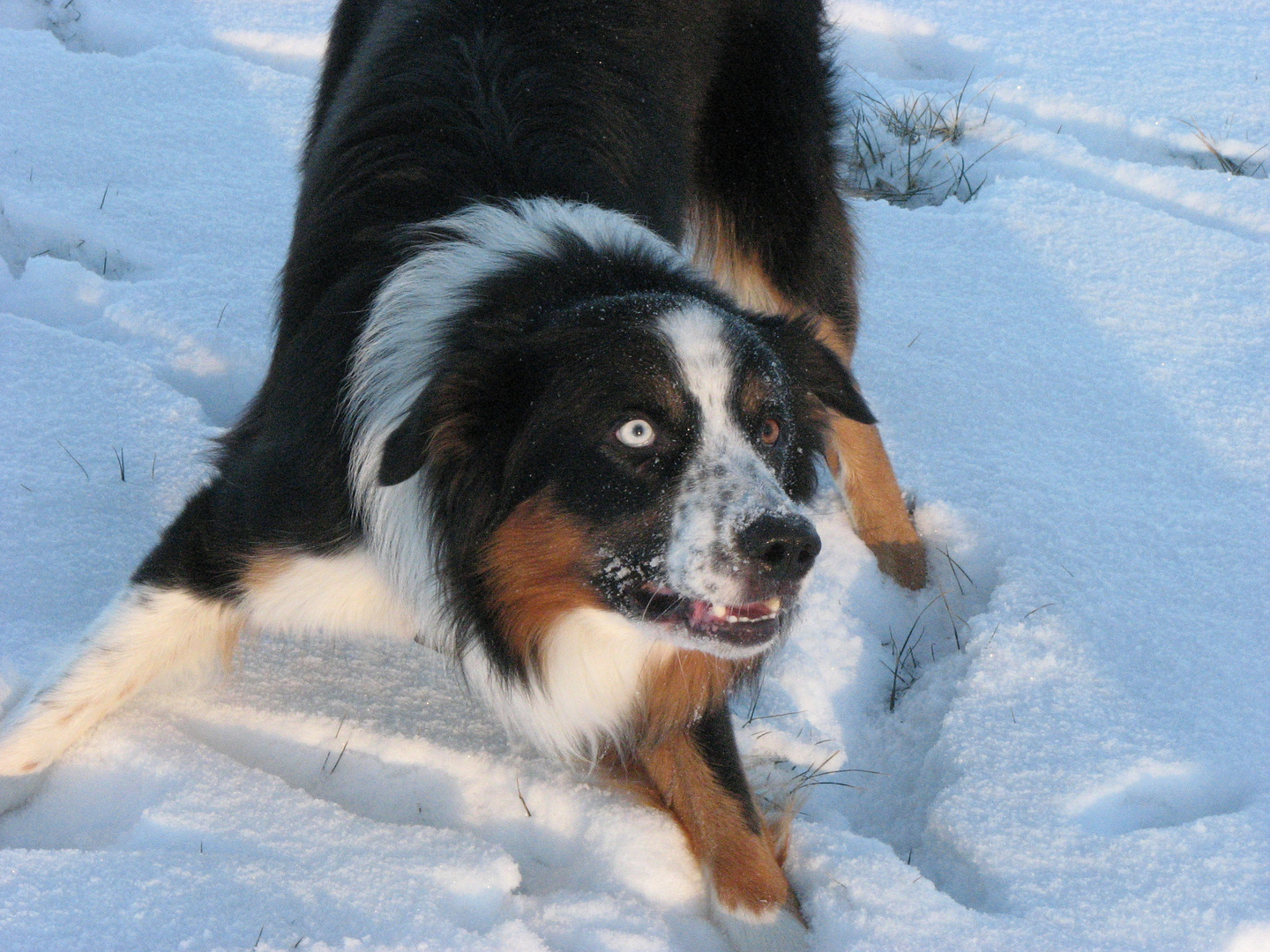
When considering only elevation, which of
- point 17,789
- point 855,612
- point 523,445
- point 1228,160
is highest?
point 1228,160

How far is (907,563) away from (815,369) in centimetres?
110

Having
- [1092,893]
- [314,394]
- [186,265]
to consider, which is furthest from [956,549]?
[186,265]

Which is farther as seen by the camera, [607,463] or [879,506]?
[879,506]

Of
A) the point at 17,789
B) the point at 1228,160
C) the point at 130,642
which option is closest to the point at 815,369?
the point at 130,642

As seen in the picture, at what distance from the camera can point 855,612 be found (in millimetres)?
3400

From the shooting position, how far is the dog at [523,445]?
2186 mm

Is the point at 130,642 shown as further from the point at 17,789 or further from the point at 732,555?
the point at 732,555

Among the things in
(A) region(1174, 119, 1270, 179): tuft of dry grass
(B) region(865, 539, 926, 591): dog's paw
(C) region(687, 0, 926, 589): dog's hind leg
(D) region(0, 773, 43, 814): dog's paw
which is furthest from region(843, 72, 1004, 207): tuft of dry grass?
(D) region(0, 773, 43, 814): dog's paw

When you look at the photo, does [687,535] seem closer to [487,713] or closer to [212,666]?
[487,713]

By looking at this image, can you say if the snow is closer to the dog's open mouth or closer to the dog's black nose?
the dog's open mouth

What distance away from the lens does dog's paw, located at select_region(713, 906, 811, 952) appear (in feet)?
7.80

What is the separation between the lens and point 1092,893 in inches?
97.0

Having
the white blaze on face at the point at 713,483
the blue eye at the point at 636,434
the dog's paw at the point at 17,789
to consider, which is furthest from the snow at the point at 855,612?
the blue eye at the point at 636,434

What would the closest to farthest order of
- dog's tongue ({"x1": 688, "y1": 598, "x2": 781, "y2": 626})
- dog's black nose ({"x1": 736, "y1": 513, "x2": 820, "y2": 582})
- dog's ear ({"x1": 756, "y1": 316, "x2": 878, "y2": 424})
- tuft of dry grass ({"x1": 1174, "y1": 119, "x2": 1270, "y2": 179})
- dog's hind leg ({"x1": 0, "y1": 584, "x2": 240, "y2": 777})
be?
dog's black nose ({"x1": 736, "y1": 513, "x2": 820, "y2": 582}), dog's tongue ({"x1": 688, "y1": 598, "x2": 781, "y2": 626}), dog's hind leg ({"x1": 0, "y1": 584, "x2": 240, "y2": 777}), dog's ear ({"x1": 756, "y1": 316, "x2": 878, "y2": 424}), tuft of dry grass ({"x1": 1174, "y1": 119, "x2": 1270, "y2": 179})
